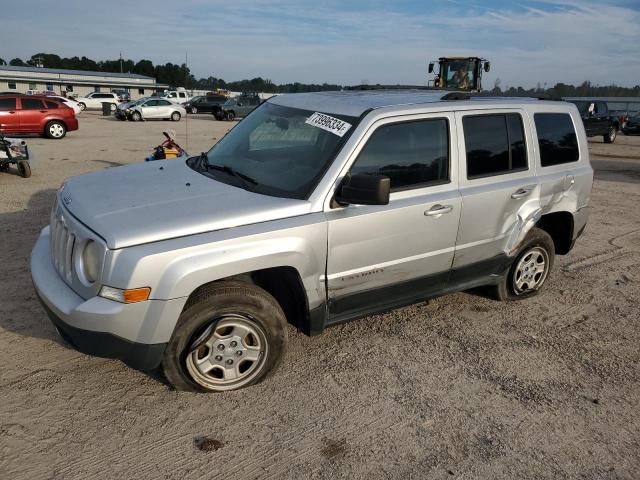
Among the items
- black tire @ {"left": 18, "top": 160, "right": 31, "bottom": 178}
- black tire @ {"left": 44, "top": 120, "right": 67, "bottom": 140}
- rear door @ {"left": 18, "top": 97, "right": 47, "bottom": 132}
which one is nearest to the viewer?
black tire @ {"left": 18, "top": 160, "right": 31, "bottom": 178}

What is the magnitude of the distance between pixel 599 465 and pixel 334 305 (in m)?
1.78

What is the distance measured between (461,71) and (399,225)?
20.8m

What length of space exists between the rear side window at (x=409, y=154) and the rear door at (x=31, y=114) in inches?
706

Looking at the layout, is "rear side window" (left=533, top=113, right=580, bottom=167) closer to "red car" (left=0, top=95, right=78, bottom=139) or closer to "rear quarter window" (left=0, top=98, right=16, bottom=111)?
"red car" (left=0, top=95, right=78, bottom=139)

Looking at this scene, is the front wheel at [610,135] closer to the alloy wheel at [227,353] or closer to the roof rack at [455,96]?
→ the roof rack at [455,96]

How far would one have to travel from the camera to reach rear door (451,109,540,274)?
159 inches

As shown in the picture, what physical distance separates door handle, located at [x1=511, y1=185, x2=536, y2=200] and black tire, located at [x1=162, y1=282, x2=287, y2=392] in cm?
226

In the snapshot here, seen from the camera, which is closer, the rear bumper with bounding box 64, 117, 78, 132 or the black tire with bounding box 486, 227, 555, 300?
the black tire with bounding box 486, 227, 555, 300

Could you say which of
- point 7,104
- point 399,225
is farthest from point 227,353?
point 7,104

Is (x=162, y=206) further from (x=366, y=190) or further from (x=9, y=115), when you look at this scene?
(x=9, y=115)

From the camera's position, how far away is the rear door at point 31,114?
1783 cm

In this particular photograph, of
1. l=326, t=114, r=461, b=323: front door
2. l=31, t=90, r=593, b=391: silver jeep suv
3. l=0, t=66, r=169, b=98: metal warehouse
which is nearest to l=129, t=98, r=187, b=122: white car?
l=31, t=90, r=593, b=391: silver jeep suv

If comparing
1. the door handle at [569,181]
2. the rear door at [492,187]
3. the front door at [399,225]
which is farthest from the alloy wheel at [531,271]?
the front door at [399,225]

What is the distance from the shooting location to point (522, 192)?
440 cm
